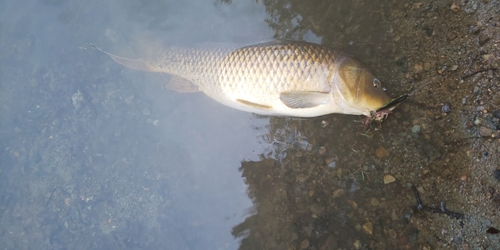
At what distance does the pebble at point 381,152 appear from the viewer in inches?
102

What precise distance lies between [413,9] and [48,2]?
492cm

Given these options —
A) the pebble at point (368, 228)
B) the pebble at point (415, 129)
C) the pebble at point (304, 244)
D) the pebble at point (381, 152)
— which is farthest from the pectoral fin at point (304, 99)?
the pebble at point (304, 244)

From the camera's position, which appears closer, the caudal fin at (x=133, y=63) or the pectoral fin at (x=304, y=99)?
the pectoral fin at (x=304, y=99)

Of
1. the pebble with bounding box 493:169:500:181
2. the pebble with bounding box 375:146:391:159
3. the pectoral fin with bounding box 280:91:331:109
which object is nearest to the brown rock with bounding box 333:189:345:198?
the pebble with bounding box 375:146:391:159

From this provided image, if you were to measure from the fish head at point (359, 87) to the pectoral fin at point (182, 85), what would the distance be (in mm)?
1685

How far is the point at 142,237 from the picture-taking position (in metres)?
3.37

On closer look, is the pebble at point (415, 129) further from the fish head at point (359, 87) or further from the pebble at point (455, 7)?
the pebble at point (455, 7)

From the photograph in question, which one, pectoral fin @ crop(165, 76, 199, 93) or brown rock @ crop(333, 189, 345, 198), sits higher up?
pectoral fin @ crop(165, 76, 199, 93)

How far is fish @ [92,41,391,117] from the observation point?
2549 millimetres

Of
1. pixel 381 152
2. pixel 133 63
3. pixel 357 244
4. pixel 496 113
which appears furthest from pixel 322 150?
pixel 133 63

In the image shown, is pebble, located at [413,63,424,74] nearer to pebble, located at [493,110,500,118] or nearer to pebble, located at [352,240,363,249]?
pebble, located at [493,110,500,118]

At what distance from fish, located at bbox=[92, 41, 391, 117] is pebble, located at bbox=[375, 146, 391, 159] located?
1.16 ft

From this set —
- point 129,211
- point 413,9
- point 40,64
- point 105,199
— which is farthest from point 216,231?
point 40,64

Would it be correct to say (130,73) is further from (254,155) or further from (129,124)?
(254,155)
